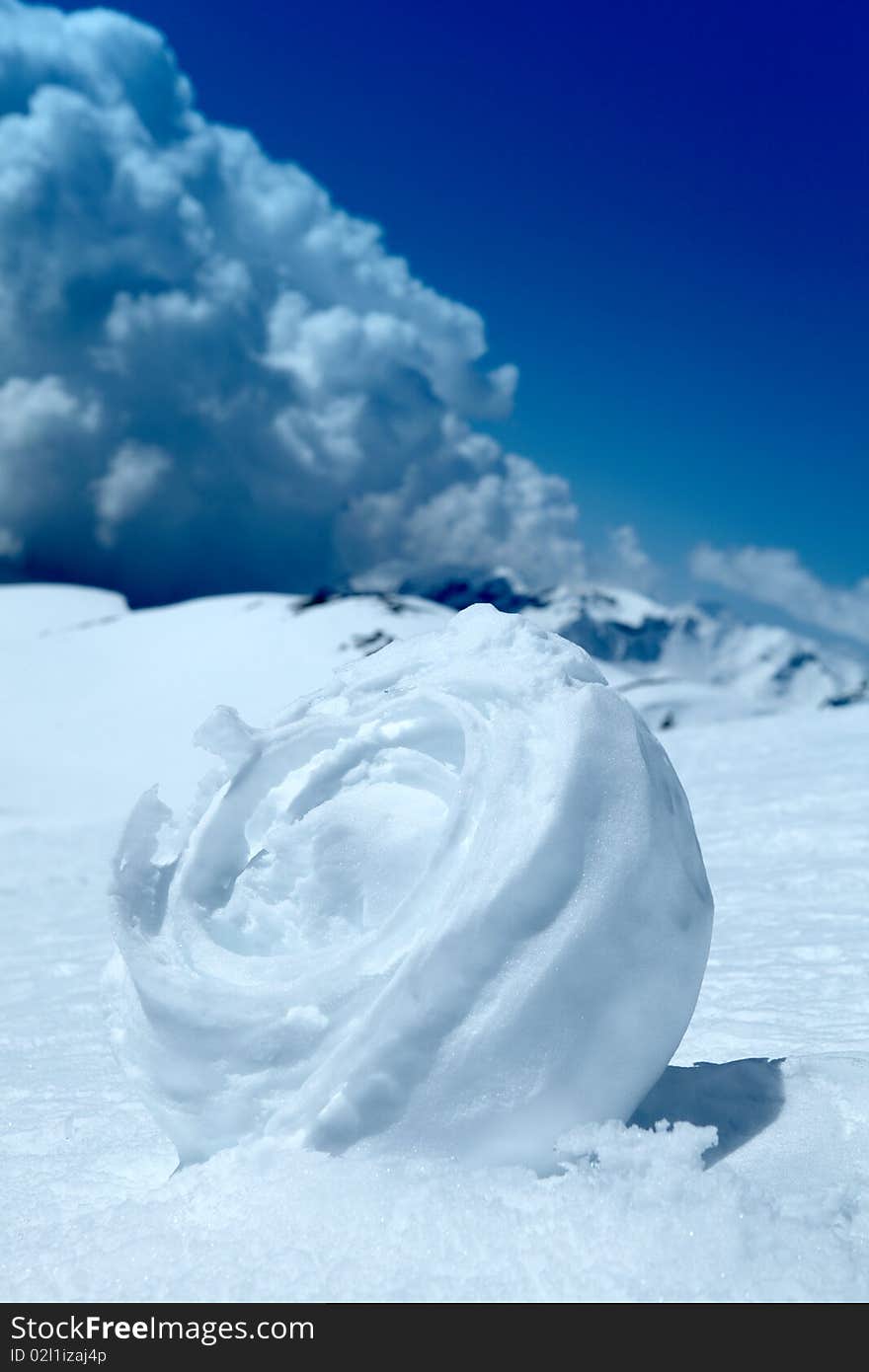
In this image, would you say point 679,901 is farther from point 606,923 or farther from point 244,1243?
point 244,1243

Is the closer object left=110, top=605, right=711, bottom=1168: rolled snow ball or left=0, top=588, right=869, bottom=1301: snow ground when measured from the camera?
left=0, top=588, right=869, bottom=1301: snow ground

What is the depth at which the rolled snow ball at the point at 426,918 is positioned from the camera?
3.19 meters

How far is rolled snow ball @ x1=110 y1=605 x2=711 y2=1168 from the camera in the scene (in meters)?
3.19

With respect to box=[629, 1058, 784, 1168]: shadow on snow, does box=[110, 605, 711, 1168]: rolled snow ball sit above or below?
above

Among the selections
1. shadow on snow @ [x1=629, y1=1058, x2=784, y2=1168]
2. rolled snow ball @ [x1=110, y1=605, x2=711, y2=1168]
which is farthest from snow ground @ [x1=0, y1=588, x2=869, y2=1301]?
rolled snow ball @ [x1=110, y1=605, x2=711, y2=1168]

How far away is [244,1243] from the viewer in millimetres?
2957

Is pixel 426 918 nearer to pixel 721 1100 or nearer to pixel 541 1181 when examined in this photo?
pixel 541 1181

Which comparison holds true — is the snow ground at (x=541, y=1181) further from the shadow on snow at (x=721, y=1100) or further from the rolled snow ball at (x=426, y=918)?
the rolled snow ball at (x=426, y=918)

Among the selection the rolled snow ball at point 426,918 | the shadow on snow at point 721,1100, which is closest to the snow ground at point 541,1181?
the shadow on snow at point 721,1100

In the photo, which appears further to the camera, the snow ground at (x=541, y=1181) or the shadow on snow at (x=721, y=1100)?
the shadow on snow at (x=721, y=1100)

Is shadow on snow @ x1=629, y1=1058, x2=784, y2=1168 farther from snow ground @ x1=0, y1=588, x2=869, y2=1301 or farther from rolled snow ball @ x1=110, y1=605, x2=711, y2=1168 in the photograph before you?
rolled snow ball @ x1=110, y1=605, x2=711, y2=1168

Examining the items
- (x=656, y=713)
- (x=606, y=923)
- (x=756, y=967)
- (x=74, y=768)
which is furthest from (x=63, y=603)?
(x=606, y=923)

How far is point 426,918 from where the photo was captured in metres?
3.32

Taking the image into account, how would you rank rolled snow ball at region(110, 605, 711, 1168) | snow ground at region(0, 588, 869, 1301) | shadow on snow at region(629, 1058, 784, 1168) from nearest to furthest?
snow ground at region(0, 588, 869, 1301), rolled snow ball at region(110, 605, 711, 1168), shadow on snow at region(629, 1058, 784, 1168)
